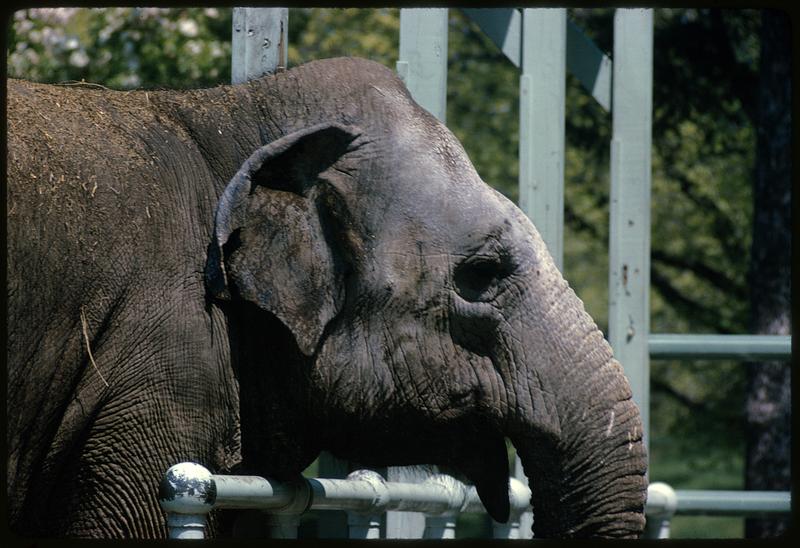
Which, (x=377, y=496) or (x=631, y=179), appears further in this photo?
(x=631, y=179)

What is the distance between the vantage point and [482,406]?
3.57 metres

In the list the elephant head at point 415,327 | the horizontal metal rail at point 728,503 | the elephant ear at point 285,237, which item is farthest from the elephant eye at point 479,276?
the horizontal metal rail at point 728,503

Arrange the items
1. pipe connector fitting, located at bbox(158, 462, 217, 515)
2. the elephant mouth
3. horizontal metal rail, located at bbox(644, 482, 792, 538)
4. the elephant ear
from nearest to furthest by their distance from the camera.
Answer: pipe connector fitting, located at bbox(158, 462, 217, 515)
the elephant ear
the elephant mouth
horizontal metal rail, located at bbox(644, 482, 792, 538)

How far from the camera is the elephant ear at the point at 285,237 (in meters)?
3.43

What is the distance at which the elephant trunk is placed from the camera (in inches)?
138

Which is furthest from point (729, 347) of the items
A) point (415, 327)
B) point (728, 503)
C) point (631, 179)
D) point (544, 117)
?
point (415, 327)

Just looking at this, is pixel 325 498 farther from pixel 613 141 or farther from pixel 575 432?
pixel 613 141

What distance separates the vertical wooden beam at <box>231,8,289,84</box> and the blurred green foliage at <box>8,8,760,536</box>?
4197 millimetres

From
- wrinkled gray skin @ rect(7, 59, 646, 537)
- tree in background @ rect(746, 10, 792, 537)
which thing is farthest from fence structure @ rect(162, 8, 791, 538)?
tree in background @ rect(746, 10, 792, 537)

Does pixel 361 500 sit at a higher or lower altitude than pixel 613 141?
lower

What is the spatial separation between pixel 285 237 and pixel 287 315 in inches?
7.6

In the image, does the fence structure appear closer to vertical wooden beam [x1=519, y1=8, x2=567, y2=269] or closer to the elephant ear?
vertical wooden beam [x1=519, y1=8, x2=567, y2=269]

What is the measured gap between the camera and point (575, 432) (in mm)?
3506

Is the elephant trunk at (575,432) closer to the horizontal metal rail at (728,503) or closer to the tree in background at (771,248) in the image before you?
the horizontal metal rail at (728,503)
